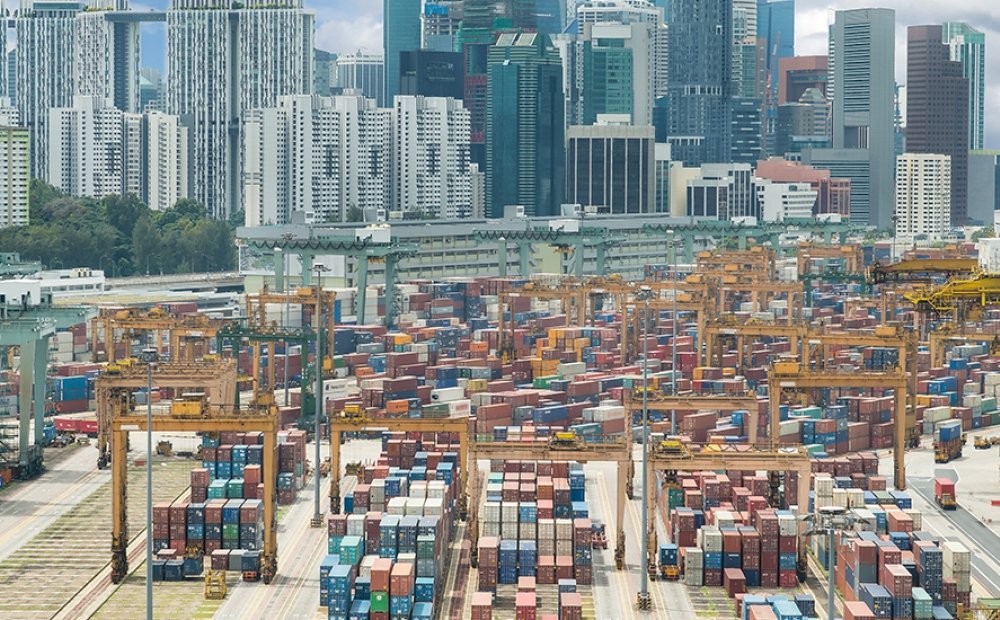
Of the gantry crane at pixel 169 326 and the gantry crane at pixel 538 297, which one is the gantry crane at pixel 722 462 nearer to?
the gantry crane at pixel 169 326

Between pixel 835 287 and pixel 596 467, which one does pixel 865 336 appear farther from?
pixel 835 287

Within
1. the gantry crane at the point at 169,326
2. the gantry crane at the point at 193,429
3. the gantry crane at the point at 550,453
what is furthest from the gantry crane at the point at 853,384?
the gantry crane at the point at 169,326

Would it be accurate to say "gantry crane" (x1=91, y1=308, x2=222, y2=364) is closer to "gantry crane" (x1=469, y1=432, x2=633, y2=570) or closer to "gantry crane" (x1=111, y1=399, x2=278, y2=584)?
"gantry crane" (x1=111, y1=399, x2=278, y2=584)

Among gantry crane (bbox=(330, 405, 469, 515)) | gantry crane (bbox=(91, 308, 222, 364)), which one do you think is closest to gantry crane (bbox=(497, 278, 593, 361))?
gantry crane (bbox=(91, 308, 222, 364))

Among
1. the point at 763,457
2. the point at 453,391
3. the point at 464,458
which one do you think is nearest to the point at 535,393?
the point at 453,391

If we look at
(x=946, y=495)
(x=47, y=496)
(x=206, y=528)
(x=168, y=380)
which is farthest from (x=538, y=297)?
(x=206, y=528)
